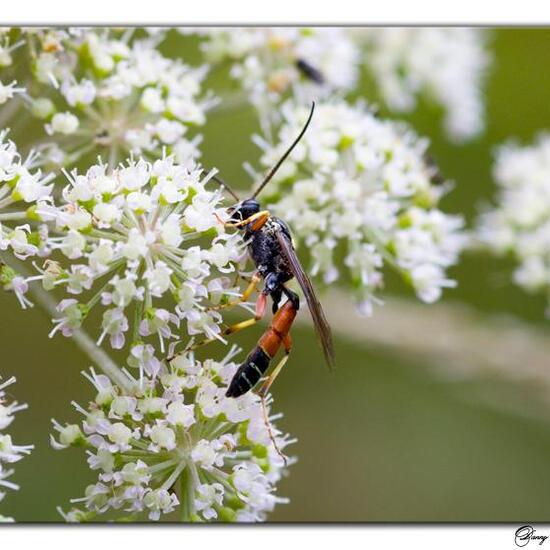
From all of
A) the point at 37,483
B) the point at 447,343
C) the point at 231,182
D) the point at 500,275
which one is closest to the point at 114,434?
the point at 37,483

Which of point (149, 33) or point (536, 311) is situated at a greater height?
point (536, 311)

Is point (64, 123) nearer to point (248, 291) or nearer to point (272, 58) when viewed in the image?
point (248, 291)

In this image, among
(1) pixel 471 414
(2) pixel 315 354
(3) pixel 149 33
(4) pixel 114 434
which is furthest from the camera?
(1) pixel 471 414

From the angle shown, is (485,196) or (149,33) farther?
(485,196)

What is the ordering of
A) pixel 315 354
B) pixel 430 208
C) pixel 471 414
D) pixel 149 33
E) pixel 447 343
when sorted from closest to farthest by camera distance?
pixel 149 33
pixel 430 208
pixel 447 343
pixel 315 354
pixel 471 414

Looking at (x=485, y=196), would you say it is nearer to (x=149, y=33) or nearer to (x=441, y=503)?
(x=441, y=503)

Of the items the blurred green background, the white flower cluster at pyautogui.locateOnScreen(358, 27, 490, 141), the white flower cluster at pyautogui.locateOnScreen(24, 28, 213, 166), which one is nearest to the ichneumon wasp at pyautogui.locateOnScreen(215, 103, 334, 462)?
the white flower cluster at pyautogui.locateOnScreen(24, 28, 213, 166)

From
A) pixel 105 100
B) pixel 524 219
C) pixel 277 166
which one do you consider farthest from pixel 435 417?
pixel 105 100

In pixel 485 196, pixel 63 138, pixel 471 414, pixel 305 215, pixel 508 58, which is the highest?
pixel 508 58

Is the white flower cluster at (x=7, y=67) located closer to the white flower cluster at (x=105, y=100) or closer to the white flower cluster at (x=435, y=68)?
the white flower cluster at (x=105, y=100)
